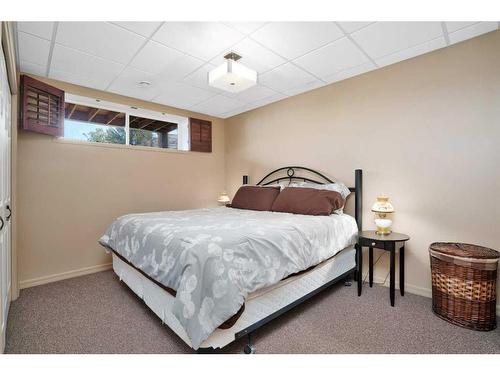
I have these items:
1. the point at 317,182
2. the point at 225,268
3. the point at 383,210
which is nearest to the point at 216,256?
the point at 225,268

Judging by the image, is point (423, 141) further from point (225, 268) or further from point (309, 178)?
point (225, 268)

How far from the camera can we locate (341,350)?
1.62 meters

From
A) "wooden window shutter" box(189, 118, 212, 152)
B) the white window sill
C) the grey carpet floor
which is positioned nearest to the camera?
the grey carpet floor

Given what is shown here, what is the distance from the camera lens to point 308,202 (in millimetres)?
2770

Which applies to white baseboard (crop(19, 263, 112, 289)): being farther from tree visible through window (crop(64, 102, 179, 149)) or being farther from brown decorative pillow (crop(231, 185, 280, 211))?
brown decorative pillow (crop(231, 185, 280, 211))

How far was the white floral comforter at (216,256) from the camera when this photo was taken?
1.37 m

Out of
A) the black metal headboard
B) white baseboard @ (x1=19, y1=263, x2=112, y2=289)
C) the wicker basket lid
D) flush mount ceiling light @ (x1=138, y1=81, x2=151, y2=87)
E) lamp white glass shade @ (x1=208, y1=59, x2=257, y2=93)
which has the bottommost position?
white baseboard @ (x1=19, y1=263, x2=112, y2=289)

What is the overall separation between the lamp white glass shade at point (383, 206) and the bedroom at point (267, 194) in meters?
0.03

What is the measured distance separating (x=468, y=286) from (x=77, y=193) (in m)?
4.09

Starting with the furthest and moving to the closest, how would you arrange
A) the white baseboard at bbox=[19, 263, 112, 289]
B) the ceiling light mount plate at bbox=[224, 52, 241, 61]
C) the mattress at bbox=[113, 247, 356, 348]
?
the white baseboard at bbox=[19, 263, 112, 289] → the ceiling light mount plate at bbox=[224, 52, 241, 61] → the mattress at bbox=[113, 247, 356, 348]

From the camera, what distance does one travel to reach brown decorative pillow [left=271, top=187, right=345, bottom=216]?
266 centimetres

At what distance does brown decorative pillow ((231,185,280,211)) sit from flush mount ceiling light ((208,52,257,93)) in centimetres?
141

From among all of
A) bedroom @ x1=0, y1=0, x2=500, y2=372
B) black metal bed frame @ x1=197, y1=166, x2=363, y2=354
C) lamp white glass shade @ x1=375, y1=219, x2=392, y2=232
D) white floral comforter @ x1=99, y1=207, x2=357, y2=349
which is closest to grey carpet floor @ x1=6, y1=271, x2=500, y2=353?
bedroom @ x1=0, y1=0, x2=500, y2=372

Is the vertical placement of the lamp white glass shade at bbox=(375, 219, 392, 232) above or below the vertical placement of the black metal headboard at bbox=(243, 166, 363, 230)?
below
